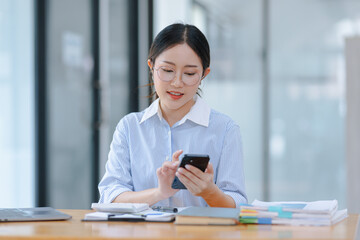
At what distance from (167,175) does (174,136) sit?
344 millimetres

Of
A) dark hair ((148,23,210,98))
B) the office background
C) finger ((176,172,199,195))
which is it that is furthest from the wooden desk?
the office background

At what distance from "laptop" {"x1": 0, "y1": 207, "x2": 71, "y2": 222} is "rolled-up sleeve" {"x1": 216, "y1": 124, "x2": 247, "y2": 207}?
24.4 inches

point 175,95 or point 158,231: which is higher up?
point 175,95

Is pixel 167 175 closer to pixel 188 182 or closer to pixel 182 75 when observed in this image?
pixel 188 182

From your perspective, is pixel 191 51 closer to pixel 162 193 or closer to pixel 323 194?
pixel 162 193

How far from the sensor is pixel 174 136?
2.27m

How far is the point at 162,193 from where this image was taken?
2.01 meters

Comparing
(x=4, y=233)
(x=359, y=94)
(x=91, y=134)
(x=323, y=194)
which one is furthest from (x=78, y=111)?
(x=4, y=233)

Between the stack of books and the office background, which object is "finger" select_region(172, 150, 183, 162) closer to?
the stack of books

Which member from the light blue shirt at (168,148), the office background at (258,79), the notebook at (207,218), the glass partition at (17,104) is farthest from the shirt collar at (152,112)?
the office background at (258,79)

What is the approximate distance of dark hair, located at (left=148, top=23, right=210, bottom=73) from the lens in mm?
2158

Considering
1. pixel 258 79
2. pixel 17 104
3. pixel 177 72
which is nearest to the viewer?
pixel 177 72

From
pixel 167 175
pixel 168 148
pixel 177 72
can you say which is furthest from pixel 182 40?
pixel 167 175

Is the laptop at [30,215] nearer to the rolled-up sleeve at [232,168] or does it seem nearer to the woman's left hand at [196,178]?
the woman's left hand at [196,178]
